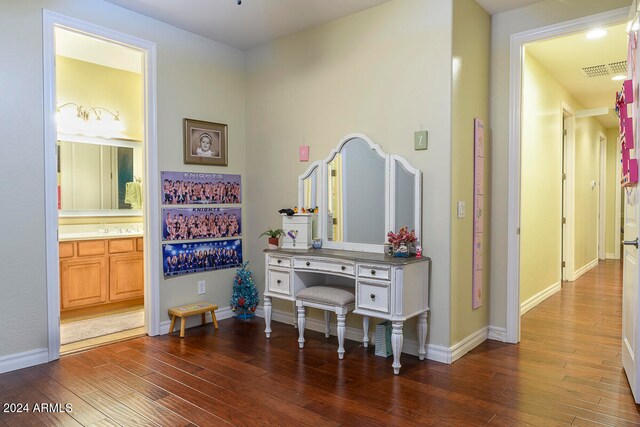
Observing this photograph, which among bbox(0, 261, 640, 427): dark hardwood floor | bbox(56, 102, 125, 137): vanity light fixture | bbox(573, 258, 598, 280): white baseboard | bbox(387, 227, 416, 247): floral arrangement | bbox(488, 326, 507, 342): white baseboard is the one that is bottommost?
bbox(0, 261, 640, 427): dark hardwood floor

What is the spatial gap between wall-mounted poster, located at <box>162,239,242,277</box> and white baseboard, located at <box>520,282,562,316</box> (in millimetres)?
2983

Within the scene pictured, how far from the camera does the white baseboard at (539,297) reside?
177 inches

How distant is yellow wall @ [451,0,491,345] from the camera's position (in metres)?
3.10

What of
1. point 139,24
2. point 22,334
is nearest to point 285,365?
point 22,334

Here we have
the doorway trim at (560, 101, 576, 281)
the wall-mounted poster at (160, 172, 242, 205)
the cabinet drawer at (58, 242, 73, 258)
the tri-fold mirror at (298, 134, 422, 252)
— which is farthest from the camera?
the doorway trim at (560, 101, 576, 281)

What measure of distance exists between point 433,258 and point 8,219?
296 cm

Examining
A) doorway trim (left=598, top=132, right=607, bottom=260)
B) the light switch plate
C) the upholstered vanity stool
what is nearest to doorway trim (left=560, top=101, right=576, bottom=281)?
doorway trim (left=598, top=132, right=607, bottom=260)

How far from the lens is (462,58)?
3.18 meters

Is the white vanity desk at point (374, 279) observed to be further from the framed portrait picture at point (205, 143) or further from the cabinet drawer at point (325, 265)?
the framed portrait picture at point (205, 143)

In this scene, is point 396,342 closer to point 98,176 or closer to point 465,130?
point 465,130

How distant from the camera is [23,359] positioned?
9.73 feet

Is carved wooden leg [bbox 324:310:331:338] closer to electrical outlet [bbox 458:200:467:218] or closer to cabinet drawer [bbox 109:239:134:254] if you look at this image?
electrical outlet [bbox 458:200:467:218]

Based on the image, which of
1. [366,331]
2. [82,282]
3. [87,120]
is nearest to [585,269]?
[366,331]

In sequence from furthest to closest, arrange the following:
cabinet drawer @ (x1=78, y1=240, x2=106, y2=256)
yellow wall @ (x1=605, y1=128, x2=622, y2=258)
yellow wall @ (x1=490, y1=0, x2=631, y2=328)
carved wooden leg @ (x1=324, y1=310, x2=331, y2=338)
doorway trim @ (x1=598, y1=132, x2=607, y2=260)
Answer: yellow wall @ (x1=605, y1=128, x2=622, y2=258), doorway trim @ (x1=598, y1=132, x2=607, y2=260), cabinet drawer @ (x1=78, y1=240, x2=106, y2=256), carved wooden leg @ (x1=324, y1=310, x2=331, y2=338), yellow wall @ (x1=490, y1=0, x2=631, y2=328)
